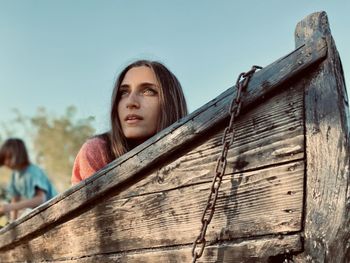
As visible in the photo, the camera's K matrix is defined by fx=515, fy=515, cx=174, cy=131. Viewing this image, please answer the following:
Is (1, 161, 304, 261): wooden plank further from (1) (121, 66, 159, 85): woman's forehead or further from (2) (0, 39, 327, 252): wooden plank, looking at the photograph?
(1) (121, 66, 159, 85): woman's forehead

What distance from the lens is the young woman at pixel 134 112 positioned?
9.49 feet

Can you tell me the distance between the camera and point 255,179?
1.77 m

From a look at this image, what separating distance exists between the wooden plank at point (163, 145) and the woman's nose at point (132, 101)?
76 cm

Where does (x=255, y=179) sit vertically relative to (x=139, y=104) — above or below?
below

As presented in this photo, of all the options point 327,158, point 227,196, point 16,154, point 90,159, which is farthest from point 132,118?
point 16,154

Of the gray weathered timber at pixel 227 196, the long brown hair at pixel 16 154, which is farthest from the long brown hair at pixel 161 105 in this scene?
the long brown hair at pixel 16 154

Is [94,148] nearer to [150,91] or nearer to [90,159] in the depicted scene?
[90,159]

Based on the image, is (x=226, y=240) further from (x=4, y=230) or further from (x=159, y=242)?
(x=4, y=230)

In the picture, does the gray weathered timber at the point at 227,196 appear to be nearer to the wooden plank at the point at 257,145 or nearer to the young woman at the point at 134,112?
the wooden plank at the point at 257,145

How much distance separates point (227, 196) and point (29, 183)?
14.4 feet

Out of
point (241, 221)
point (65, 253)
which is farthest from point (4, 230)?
point (241, 221)

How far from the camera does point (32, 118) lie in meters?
35.4

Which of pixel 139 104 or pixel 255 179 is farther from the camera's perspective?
pixel 139 104

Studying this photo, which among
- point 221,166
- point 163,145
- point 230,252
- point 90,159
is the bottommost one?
point 230,252
